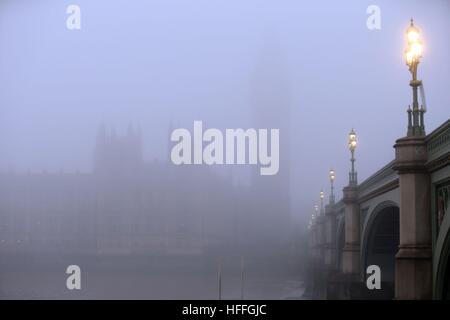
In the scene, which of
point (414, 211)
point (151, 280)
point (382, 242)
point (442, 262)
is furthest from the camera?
point (151, 280)

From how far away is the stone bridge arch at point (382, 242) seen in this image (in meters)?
22.1

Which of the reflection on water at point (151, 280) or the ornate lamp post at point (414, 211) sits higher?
the ornate lamp post at point (414, 211)

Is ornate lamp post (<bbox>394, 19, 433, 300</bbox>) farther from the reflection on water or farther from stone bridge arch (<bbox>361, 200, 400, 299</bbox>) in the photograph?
the reflection on water

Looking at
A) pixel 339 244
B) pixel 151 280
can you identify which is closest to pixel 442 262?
pixel 339 244

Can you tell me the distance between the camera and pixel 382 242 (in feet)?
84.2

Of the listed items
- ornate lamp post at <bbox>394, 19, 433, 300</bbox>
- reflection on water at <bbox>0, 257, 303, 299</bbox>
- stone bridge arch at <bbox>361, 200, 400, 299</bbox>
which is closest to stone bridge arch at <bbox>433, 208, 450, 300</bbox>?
ornate lamp post at <bbox>394, 19, 433, 300</bbox>

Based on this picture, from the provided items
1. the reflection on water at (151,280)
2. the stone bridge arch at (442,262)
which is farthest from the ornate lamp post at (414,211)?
the reflection on water at (151,280)

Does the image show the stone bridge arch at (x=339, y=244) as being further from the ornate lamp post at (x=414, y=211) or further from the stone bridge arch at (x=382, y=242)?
the ornate lamp post at (x=414, y=211)

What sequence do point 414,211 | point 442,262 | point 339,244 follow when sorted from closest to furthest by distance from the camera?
point 442,262, point 414,211, point 339,244

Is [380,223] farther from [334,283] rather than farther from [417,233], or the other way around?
[417,233]

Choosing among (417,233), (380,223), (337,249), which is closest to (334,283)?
(380,223)

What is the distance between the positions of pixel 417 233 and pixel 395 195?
17.5 feet

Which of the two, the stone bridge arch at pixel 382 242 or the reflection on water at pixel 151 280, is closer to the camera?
the stone bridge arch at pixel 382 242

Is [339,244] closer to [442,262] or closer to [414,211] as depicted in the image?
[414,211]
